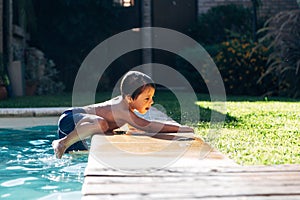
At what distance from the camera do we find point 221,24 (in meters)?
13.0

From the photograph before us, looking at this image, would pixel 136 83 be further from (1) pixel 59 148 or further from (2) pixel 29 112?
(2) pixel 29 112

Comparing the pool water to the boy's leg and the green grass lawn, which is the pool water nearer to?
the boy's leg

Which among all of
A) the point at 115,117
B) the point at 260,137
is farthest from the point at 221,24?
the point at 115,117

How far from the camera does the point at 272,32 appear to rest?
10273 millimetres

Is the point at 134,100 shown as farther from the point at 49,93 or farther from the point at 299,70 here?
the point at 49,93

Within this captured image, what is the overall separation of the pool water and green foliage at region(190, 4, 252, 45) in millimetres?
7998

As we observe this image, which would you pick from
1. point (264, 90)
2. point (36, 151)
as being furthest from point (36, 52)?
point (36, 151)

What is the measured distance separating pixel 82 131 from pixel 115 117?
30cm

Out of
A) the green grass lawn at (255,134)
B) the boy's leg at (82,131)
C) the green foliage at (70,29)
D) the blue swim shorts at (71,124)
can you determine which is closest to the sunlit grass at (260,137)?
the green grass lawn at (255,134)

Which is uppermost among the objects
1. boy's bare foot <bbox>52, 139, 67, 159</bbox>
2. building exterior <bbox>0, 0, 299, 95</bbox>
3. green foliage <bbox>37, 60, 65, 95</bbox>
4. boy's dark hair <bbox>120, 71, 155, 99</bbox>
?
building exterior <bbox>0, 0, 299, 95</bbox>

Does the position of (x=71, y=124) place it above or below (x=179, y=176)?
below

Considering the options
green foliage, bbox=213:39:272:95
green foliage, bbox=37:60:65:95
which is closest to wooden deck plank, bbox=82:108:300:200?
green foliage, bbox=213:39:272:95

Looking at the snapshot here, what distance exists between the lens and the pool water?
3.13 m

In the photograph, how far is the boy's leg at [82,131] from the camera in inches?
155
